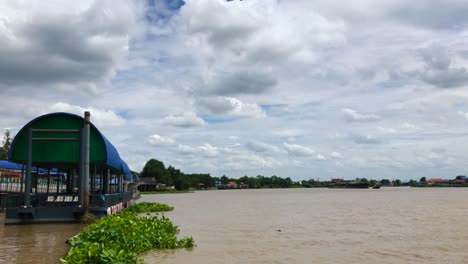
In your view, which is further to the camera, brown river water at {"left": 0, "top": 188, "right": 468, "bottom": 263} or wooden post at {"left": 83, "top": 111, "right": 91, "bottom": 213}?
wooden post at {"left": 83, "top": 111, "right": 91, "bottom": 213}

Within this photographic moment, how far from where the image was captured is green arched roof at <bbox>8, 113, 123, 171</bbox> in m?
24.6

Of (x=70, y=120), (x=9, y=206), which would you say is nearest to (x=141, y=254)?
(x=70, y=120)

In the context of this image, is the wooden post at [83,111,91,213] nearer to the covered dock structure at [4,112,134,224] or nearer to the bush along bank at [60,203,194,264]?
the covered dock structure at [4,112,134,224]

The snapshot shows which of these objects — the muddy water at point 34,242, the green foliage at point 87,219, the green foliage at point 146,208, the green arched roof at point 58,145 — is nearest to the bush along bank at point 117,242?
the muddy water at point 34,242

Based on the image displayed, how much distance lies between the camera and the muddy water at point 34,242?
44.5ft

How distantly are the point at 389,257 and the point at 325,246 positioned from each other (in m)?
3.01

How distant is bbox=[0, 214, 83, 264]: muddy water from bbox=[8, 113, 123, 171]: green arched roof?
3872 millimetres

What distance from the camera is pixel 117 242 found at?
14.3 m

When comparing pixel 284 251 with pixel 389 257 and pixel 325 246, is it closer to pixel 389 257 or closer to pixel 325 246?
pixel 325 246

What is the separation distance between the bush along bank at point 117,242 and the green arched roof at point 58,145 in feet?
24.7

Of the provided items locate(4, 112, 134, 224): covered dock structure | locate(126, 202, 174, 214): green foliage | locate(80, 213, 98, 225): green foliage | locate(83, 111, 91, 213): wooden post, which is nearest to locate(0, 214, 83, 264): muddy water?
locate(80, 213, 98, 225): green foliage

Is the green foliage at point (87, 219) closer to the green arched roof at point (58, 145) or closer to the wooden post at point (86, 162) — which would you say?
the wooden post at point (86, 162)

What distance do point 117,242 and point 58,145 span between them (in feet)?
42.0

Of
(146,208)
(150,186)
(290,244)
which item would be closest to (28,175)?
(290,244)
